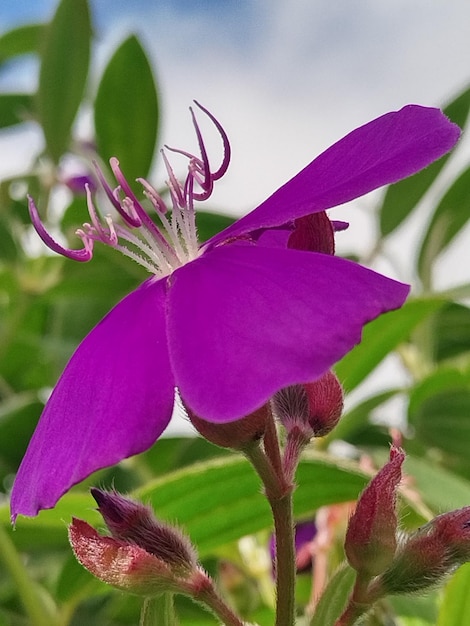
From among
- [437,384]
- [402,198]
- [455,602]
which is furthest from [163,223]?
[402,198]

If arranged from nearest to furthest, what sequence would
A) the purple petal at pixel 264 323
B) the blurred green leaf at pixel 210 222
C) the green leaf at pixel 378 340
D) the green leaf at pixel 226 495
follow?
the purple petal at pixel 264 323 → the green leaf at pixel 226 495 → the green leaf at pixel 378 340 → the blurred green leaf at pixel 210 222

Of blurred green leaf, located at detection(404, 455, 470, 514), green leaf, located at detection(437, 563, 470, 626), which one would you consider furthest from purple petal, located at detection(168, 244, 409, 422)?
blurred green leaf, located at detection(404, 455, 470, 514)

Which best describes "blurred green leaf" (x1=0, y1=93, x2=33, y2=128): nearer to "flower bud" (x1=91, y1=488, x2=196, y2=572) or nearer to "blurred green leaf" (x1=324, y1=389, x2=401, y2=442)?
"blurred green leaf" (x1=324, y1=389, x2=401, y2=442)

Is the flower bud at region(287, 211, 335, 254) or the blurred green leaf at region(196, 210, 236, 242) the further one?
the blurred green leaf at region(196, 210, 236, 242)

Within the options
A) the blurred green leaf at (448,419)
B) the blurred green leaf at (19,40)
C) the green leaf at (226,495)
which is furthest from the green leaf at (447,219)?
the blurred green leaf at (19,40)

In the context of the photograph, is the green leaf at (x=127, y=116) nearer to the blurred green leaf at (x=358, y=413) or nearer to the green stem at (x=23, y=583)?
the blurred green leaf at (x=358, y=413)

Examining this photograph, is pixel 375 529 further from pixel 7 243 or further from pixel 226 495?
pixel 7 243

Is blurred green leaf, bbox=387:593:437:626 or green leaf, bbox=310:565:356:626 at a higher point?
green leaf, bbox=310:565:356:626

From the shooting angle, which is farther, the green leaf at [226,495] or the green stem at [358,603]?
the green leaf at [226,495]

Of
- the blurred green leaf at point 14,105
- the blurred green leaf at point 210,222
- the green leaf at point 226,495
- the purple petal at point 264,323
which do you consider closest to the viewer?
the purple petal at point 264,323
